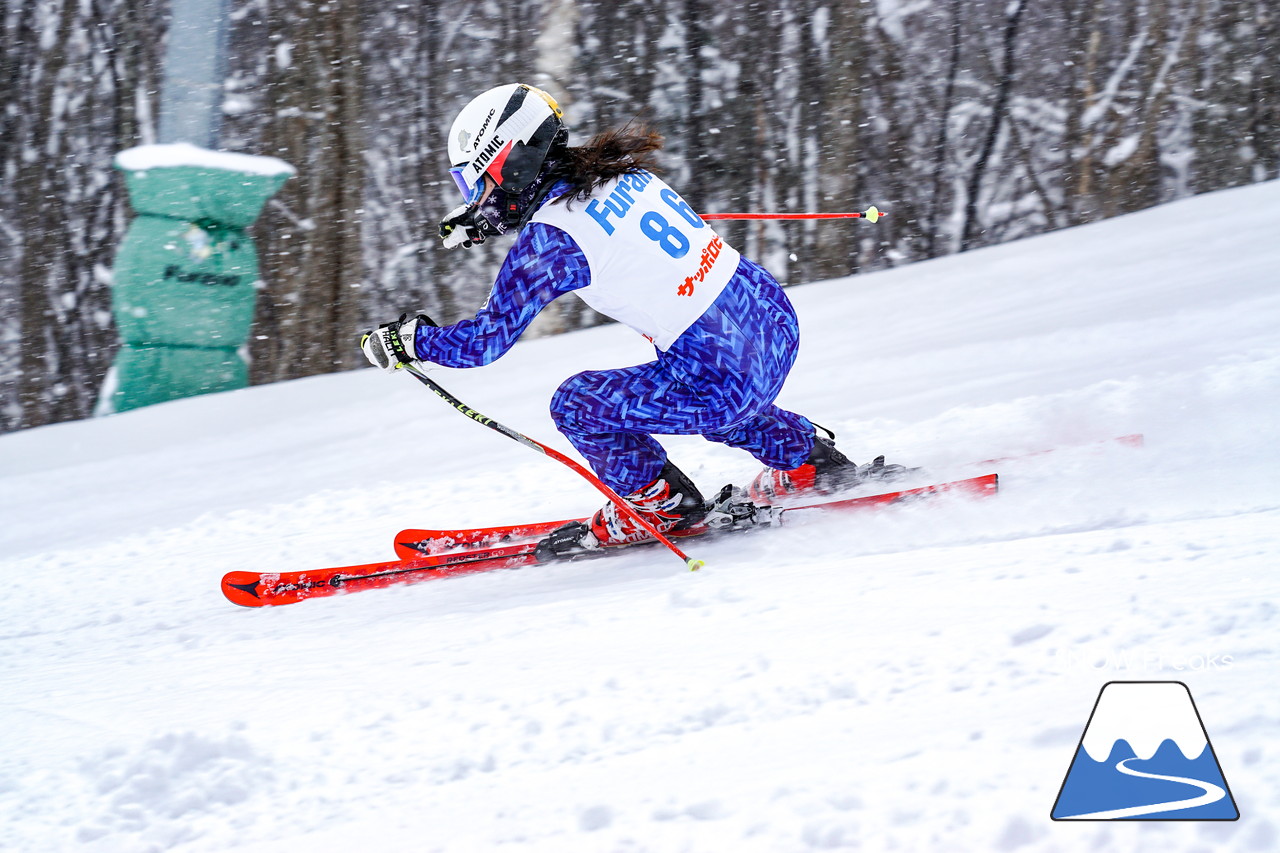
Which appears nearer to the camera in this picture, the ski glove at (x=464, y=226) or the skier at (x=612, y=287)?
the skier at (x=612, y=287)

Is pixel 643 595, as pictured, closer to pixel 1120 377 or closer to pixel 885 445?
pixel 885 445

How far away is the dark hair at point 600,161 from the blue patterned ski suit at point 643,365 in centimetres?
15

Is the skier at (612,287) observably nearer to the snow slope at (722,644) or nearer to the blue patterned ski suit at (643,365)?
the blue patterned ski suit at (643,365)

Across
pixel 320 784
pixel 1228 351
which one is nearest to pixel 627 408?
pixel 320 784

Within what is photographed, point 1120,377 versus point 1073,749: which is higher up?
point 1120,377

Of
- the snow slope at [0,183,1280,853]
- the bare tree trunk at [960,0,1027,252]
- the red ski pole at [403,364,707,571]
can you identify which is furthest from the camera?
the bare tree trunk at [960,0,1027,252]

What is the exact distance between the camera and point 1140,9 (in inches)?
268

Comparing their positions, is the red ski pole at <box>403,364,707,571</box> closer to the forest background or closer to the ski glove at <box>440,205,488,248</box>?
the ski glove at <box>440,205,488,248</box>

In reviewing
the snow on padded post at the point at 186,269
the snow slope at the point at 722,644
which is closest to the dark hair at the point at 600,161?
the snow slope at the point at 722,644

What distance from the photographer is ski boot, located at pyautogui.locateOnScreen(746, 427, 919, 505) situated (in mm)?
3160

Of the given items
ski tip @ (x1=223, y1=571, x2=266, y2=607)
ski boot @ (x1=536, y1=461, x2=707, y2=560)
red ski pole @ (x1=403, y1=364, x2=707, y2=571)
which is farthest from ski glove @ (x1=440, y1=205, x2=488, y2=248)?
ski tip @ (x1=223, y1=571, x2=266, y2=607)

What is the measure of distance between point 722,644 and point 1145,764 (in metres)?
0.84

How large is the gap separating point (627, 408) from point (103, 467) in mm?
3707

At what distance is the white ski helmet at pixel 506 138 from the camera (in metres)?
2.49
